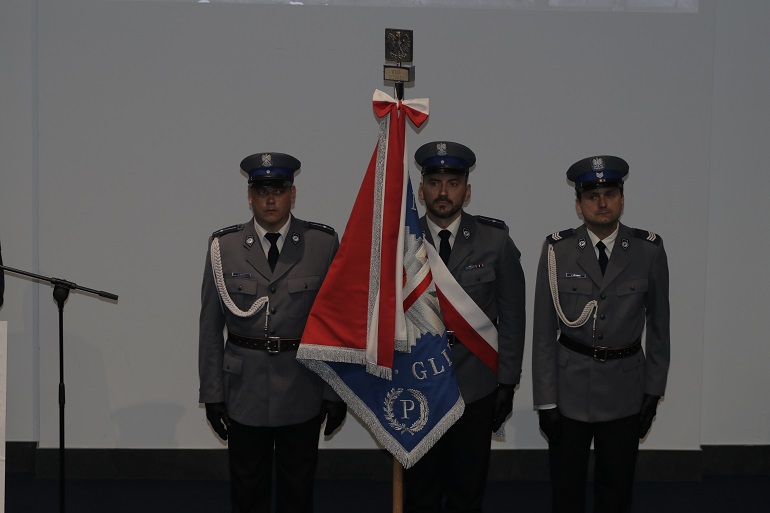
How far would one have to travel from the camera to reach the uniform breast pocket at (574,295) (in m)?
3.42

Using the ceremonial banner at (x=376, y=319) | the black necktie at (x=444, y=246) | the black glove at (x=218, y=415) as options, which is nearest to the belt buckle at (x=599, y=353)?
the ceremonial banner at (x=376, y=319)

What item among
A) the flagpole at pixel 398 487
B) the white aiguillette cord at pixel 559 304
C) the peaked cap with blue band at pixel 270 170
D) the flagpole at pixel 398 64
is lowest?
the flagpole at pixel 398 487

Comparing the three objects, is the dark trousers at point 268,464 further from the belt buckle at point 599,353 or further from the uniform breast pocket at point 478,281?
the belt buckle at point 599,353

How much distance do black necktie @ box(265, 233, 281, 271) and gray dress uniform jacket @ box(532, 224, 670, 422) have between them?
1.00 m

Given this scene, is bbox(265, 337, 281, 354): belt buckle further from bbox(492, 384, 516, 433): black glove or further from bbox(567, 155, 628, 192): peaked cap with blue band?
bbox(567, 155, 628, 192): peaked cap with blue band

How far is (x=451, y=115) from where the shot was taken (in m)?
4.40

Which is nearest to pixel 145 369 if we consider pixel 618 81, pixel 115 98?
pixel 115 98

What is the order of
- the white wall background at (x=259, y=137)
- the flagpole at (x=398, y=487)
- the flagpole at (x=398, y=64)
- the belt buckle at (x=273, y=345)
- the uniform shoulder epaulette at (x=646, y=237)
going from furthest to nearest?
the white wall background at (x=259, y=137) < the uniform shoulder epaulette at (x=646, y=237) < the belt buckle at (x=273, y=345) < the flagpole at (x=398, y=487) < the flagpole at (x=398, y=64)

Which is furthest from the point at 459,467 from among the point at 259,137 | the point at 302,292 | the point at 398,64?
the point at 259,137

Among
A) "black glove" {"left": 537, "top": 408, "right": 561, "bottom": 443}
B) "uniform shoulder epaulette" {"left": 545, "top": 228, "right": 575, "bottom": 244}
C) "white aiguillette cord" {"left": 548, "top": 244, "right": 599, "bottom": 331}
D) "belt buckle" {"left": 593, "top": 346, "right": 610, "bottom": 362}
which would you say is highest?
"uniform shoulder epaulette" {"left": 545, "top": 228, "right": 575, "bottom": 244}

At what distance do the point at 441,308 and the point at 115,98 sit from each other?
201 cm

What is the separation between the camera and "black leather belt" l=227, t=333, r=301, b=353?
337 centimetres

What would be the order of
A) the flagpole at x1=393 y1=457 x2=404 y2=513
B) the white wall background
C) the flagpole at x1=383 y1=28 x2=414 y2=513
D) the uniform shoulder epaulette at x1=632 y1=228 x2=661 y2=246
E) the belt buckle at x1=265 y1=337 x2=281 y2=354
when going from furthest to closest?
the white wall background
the uniform shoulder epaulette at x1=632 y1=228 x2=661 y2=246
the belt buckle at x1=265 y1=337 x2=281 y2=354
the flagpole at x1=393 y1=457 x2=404 y2=513
the flagpole at x1=383 y1=28 x2=414 y2=513

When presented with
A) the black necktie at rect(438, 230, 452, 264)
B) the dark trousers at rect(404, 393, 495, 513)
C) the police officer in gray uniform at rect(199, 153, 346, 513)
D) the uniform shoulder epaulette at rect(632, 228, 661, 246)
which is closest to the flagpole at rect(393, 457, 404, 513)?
the dark trousers at rect(404, 393, 495, 513)
